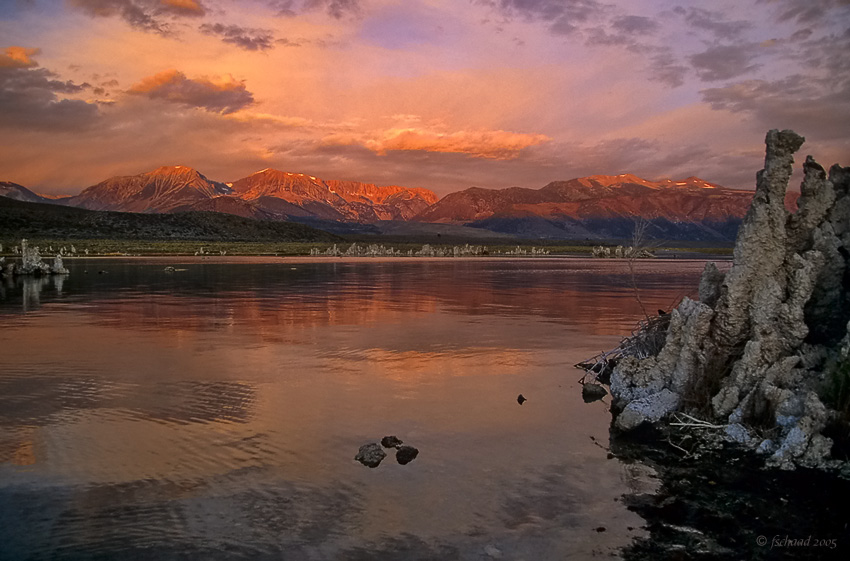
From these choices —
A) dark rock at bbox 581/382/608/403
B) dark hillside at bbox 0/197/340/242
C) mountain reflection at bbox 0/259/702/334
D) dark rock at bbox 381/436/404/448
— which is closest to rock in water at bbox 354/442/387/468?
dark rock at bbox 381/436/404/448

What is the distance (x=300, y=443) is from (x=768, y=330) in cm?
765

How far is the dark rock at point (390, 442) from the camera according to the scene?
9.33 m

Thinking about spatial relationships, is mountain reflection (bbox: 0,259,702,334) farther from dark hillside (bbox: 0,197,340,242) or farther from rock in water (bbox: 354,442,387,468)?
dark hillside (bbox: 0,197,340,242)

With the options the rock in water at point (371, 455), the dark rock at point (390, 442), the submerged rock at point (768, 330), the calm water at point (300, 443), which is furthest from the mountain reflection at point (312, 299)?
the rock in water at point (371, 455)

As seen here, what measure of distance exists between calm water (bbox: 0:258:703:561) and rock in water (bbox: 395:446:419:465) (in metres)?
0.13

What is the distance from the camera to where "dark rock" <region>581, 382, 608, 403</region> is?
12484mm

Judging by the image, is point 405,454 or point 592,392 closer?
point 405,454

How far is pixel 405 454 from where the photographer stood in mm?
8938

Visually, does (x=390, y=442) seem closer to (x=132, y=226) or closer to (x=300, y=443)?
(x=300, y=443)

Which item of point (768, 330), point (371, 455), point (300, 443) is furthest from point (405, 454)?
point (768, 330)

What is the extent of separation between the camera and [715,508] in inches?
294

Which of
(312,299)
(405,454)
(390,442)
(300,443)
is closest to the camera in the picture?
(405,454)

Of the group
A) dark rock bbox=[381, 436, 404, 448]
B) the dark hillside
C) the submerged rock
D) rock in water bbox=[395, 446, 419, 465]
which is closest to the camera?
rock in water bbox=[395, 446, 419, 465]

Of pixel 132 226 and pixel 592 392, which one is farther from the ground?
pixel 132 226
